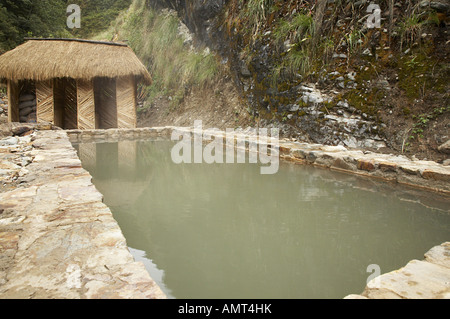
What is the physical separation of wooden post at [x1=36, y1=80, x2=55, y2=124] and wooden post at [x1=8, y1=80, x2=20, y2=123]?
0.88m

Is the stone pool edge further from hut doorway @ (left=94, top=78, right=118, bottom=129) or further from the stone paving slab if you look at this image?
hut doorway @ (left=94, top=78, right=118, bottom=129)

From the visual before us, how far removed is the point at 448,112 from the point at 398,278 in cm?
347

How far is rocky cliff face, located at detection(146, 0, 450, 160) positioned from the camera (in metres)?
4.04

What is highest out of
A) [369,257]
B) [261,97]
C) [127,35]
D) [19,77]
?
[127,35]

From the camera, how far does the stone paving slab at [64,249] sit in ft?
3.45

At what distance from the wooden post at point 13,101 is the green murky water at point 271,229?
7.51m

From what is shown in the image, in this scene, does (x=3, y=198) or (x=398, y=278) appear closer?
(x=398, y=278)

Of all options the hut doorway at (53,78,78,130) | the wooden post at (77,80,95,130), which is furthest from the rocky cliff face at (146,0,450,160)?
the hut doorway at (53,78,78,130)

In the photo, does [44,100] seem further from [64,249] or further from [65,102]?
[64,249]

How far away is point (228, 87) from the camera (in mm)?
8344

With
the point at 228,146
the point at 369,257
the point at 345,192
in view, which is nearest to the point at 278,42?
the point at 228,146

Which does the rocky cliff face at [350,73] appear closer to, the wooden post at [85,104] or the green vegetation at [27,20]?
the wooden post at [85,104]
